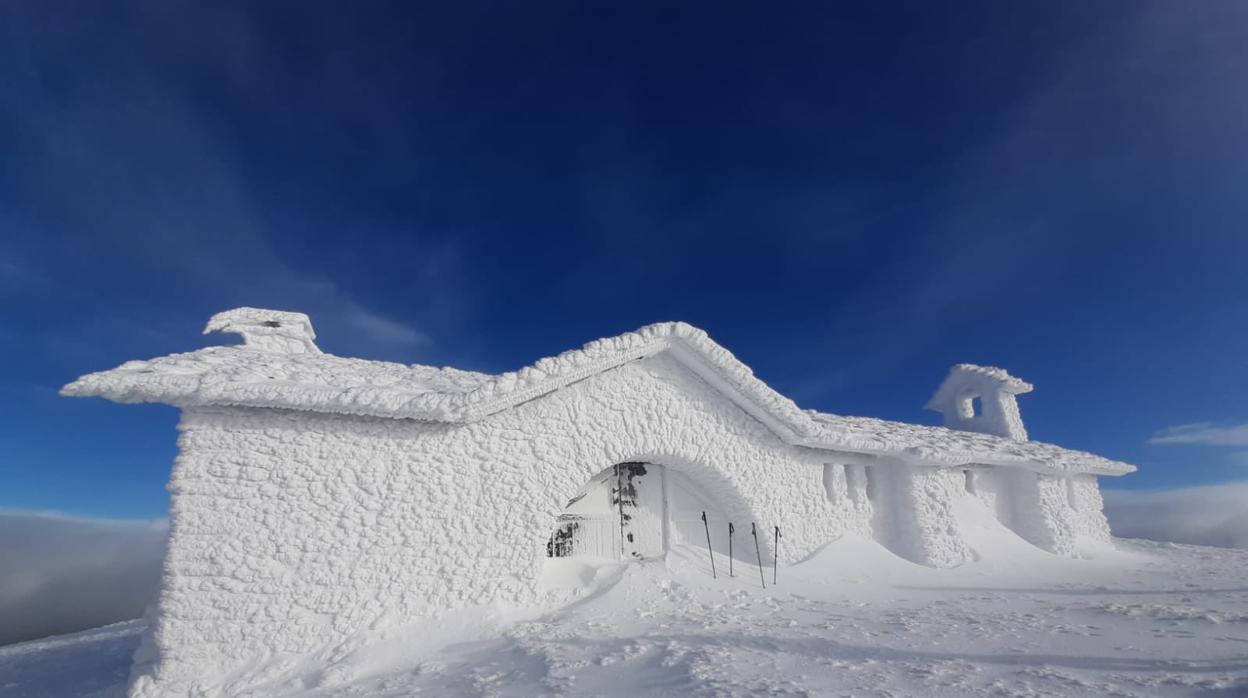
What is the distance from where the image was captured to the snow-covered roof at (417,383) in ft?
23.0

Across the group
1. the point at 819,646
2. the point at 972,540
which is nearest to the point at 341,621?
the point at 819,646

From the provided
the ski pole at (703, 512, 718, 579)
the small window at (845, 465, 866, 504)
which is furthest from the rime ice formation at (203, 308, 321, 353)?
the small window at (845, 465, 866, 504)

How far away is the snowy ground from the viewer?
4906 millimetres

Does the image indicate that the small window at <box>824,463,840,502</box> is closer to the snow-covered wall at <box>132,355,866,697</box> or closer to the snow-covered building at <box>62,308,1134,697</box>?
the snow-covered building at <box>62,308,1134,697</box>

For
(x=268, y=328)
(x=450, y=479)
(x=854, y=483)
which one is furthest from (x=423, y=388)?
(x=854, y=483)

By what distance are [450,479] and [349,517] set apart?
4.55 feet

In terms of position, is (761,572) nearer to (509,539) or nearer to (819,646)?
(819,646)

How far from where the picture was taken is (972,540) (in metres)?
12.7

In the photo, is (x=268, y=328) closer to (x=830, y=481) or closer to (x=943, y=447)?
(x=830, y=481)

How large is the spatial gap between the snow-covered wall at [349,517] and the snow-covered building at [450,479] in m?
0.02

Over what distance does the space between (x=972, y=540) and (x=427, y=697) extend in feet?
40.8

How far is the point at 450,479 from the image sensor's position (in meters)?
8.14

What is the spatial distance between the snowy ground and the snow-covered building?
63 centimetres

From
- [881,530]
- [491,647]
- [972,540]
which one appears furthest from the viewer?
[972,540]
